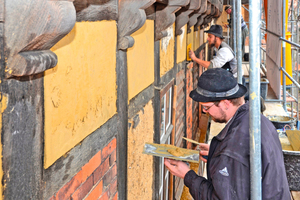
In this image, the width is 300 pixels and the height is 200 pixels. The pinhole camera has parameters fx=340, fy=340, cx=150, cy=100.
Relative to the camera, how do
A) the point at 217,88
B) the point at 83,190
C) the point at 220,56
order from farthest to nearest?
1. the point at 220,56
2. the point at 217,88
3. the point at 83,190

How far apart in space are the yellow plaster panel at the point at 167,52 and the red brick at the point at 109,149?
1.46 m

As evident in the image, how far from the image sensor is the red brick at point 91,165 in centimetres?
143

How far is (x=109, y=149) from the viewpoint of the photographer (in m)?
1.74

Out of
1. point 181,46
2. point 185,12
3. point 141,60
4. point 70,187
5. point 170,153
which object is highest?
point 185,12

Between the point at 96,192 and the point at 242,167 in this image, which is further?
the point at 242,167

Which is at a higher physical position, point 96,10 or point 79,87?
point 96,10

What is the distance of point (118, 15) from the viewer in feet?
5.80

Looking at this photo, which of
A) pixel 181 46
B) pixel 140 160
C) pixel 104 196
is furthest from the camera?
pixel 181 46

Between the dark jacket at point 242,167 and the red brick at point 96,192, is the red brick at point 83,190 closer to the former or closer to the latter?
the red brick at point 96,192

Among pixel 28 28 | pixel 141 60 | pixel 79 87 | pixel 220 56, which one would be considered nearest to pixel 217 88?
pixel 141 60

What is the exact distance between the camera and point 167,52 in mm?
3516

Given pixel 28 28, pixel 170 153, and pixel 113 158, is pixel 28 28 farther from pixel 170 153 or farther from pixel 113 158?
pixel 170 153

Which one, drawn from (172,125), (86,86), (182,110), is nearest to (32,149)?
(86,86)

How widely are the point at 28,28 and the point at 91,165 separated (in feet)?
2.65
